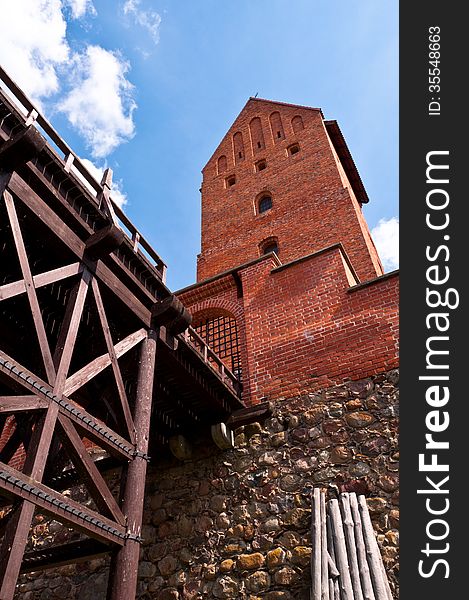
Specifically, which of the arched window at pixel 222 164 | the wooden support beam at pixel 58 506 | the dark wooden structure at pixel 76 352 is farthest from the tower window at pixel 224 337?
the arched window at pixel 222 164

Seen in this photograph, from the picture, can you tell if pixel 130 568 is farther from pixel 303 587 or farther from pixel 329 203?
pixel 329 203

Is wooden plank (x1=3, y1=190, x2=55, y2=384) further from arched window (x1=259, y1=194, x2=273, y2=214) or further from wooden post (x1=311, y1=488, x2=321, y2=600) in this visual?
arched window (x1=259, y1=194, x2=273, y2=214)

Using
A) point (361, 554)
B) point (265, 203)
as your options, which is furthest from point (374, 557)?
point (265, 203)

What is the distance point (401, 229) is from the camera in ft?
15.9

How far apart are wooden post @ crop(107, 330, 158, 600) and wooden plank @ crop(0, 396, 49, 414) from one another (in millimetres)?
1205

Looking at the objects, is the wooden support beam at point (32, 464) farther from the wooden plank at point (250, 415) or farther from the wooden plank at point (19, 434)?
the wooden plank at point (250, 415)

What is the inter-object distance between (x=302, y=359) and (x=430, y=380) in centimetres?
365

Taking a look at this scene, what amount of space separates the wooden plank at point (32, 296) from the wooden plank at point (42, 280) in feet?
0.22

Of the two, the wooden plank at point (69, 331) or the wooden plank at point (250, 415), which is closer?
the wooden plank at point (69, 331)

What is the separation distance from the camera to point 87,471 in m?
4.37

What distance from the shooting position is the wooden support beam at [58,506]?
3637 mm

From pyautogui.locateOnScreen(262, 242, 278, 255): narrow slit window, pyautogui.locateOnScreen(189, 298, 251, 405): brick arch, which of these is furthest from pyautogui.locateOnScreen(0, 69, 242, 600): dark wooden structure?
pyautogui.locateOnScreen(262, 242, 278, 255): narrow slit window

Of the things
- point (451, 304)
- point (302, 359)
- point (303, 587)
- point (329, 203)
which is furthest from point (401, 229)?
point (329, 203)

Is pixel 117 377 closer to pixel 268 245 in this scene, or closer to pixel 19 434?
pixel 19 434
